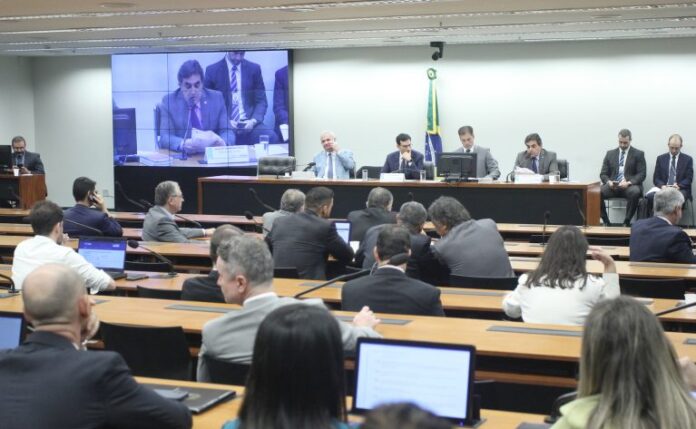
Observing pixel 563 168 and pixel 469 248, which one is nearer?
pixel 469 248

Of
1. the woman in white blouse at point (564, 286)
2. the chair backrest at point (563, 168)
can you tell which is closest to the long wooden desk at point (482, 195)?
the chair backrest at point (563, 168)

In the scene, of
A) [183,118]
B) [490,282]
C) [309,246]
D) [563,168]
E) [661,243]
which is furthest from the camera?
[183,118]

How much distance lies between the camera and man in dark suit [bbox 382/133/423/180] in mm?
11805

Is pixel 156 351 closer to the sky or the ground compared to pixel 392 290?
closer to the ground

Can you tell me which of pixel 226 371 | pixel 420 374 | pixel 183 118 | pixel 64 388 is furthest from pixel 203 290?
pixel 183 118

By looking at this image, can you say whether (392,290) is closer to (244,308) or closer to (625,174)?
(244,308)

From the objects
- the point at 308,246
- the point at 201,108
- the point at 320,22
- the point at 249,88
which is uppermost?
the point at 320,22

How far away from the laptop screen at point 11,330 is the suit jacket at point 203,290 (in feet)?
5.40

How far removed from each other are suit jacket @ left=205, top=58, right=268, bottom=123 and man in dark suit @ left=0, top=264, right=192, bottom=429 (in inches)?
518

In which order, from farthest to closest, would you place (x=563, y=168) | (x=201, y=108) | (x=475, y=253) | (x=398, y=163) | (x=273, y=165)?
(x=201, y=108) < (x=563, y=168) < (x=273, y=165) < (x=398, y=163) < (x=475, y=253)

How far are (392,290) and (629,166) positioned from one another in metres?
9.78

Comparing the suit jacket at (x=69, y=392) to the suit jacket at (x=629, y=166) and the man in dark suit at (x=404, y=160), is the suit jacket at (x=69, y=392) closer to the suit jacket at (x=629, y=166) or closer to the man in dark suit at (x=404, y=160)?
the man in dark suit at (x=404, y=160)

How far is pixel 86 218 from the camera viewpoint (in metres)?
8.21

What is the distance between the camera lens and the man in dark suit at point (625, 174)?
13.4m
